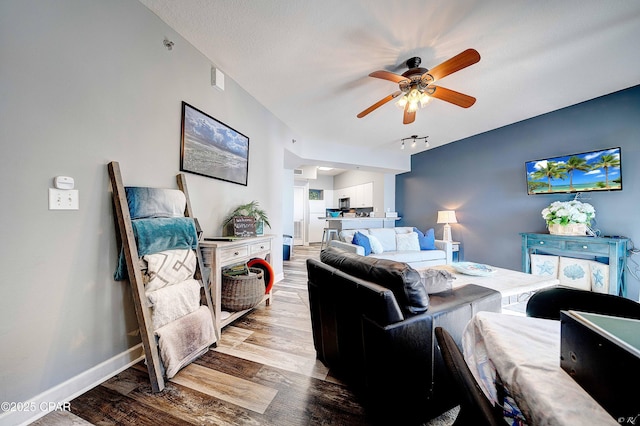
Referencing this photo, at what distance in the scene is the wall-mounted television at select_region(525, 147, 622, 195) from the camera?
9.51 ft

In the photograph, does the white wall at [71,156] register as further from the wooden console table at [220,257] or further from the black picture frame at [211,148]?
the wooden console table at [220,257]

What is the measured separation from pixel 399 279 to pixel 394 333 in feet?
0.83

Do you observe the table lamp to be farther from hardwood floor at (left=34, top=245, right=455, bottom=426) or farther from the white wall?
the white wall

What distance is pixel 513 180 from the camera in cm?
396

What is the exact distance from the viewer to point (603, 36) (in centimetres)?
197

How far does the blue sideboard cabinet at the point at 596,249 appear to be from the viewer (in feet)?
8.77

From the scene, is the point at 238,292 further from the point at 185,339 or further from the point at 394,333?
the point at 394,333

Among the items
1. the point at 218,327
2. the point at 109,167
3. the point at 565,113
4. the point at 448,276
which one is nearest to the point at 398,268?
the point at 448,276

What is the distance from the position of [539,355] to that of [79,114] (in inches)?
97.5

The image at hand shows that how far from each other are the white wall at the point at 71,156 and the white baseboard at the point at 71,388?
3cm

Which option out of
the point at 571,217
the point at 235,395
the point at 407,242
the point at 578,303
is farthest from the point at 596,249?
the point at 235,395

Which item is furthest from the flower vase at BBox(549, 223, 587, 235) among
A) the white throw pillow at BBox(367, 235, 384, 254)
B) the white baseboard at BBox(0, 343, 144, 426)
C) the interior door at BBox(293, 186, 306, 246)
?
the interior door at BBox(293, 186, 306, 246)

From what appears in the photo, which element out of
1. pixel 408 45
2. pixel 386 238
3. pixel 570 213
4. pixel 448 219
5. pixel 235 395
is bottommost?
pixel 235 395

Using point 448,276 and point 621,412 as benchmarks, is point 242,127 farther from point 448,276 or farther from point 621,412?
point 621,412
